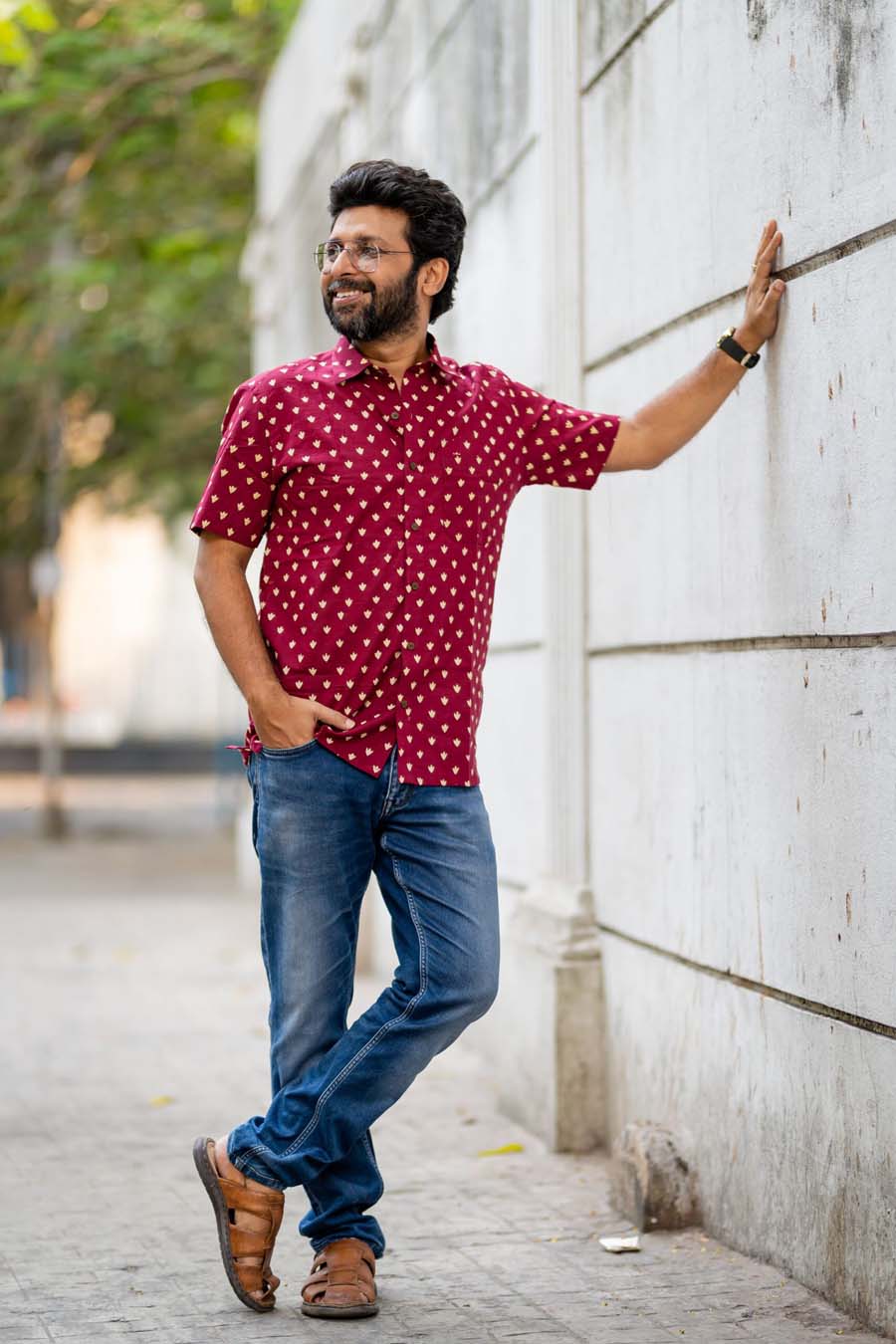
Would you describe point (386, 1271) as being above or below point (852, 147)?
below

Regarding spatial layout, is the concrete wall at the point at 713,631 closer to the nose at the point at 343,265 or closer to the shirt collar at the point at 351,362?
the shirt collar at the point at 351,362

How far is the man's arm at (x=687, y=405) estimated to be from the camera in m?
4.29

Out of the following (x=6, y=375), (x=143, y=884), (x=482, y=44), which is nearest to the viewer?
(x=482, y=44)

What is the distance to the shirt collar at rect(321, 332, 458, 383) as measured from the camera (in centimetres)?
403

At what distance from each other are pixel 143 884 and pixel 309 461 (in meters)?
11.3

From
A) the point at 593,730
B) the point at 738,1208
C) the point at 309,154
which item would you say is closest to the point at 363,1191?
the point at 738,1208

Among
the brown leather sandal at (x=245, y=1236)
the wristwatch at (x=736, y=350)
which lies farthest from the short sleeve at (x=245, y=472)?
the brown leather sandal at (x=245, y=1236)

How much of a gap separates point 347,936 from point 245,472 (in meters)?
0.94

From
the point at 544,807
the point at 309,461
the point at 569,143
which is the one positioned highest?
the point at 569,143

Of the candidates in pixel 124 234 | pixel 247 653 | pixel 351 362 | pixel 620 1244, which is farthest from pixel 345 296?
pixel 124 234

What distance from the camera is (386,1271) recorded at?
14.7 ft

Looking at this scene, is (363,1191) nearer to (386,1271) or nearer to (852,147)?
(386,1271)

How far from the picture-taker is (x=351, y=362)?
4.07 m

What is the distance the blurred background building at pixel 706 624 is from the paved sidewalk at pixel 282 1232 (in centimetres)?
20
